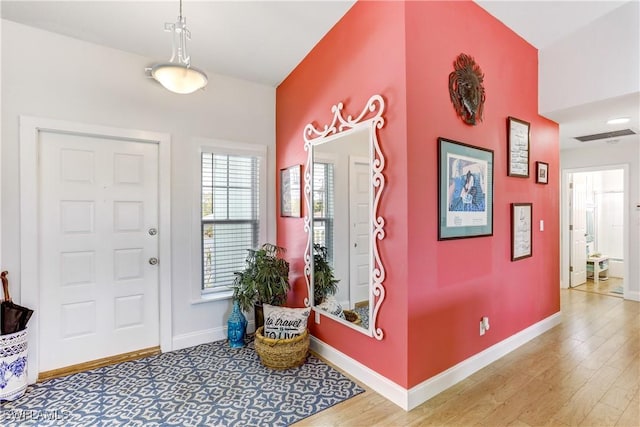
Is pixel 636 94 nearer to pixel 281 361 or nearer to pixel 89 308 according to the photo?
pixel 281 361

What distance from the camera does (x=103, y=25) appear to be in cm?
241

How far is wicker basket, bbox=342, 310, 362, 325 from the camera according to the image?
2428 mm

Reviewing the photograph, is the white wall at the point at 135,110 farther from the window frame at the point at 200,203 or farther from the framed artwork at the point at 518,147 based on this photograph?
the framed artwork at the point at 518,147

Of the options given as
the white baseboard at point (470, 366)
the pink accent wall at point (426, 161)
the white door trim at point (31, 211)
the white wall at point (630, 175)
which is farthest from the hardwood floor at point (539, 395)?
the white door trim at point (31, 211)

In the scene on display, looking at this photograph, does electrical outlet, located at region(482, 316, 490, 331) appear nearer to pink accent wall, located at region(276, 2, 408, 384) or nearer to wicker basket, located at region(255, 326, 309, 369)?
pink accent wall, located at region(276, 2, 408, 384)

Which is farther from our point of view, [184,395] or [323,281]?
[323,281]

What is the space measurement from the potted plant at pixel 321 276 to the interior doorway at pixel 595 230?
4.44 metres

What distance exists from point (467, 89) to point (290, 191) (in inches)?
70.7

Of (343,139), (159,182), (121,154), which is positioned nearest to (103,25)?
(121,154)

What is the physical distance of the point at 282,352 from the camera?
251cm

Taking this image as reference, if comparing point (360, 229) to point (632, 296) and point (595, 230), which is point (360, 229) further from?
point (595, 230)

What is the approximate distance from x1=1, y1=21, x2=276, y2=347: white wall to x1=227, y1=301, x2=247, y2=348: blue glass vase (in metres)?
0.21

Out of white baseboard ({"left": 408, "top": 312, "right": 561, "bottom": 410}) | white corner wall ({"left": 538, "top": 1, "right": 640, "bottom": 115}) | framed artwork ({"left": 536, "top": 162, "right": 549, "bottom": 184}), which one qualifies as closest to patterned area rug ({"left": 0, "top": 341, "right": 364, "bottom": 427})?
white baseboard ({"left": 408, "top": 312, "right": 561, "bottom": 410})

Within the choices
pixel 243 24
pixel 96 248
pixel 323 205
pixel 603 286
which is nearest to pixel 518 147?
pixel 323 205
